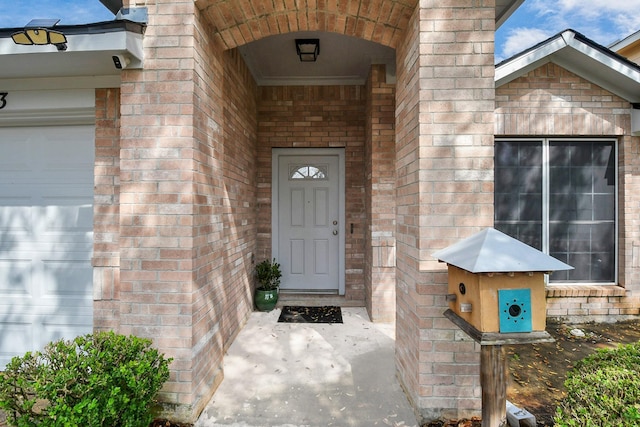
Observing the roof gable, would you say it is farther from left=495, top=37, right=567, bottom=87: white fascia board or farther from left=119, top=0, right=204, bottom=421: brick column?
left=119, top=0, right=204, bottom=421: brick column

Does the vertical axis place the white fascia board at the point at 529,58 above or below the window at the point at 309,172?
above

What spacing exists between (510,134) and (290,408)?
3.72 m

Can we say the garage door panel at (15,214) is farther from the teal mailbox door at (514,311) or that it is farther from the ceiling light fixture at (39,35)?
the teal mailbox door at (514,311)

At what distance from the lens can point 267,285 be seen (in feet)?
13.9

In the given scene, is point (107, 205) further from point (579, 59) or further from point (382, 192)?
point (579, 59)

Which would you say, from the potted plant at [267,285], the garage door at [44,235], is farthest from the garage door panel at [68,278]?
the potted plant at [267,285]

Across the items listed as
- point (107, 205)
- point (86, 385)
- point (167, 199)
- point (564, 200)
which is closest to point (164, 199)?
point (167, 199)

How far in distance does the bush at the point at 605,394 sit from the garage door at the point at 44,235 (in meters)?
3.36

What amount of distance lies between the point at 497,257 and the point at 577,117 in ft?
10.6

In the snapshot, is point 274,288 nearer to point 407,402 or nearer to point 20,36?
point 407,402

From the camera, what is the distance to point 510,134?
12.2 feet

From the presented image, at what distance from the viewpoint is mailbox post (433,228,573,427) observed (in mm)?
1589

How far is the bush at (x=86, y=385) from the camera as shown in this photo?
1531 mm

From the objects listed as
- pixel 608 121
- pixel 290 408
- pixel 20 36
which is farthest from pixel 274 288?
pixel 608 121
